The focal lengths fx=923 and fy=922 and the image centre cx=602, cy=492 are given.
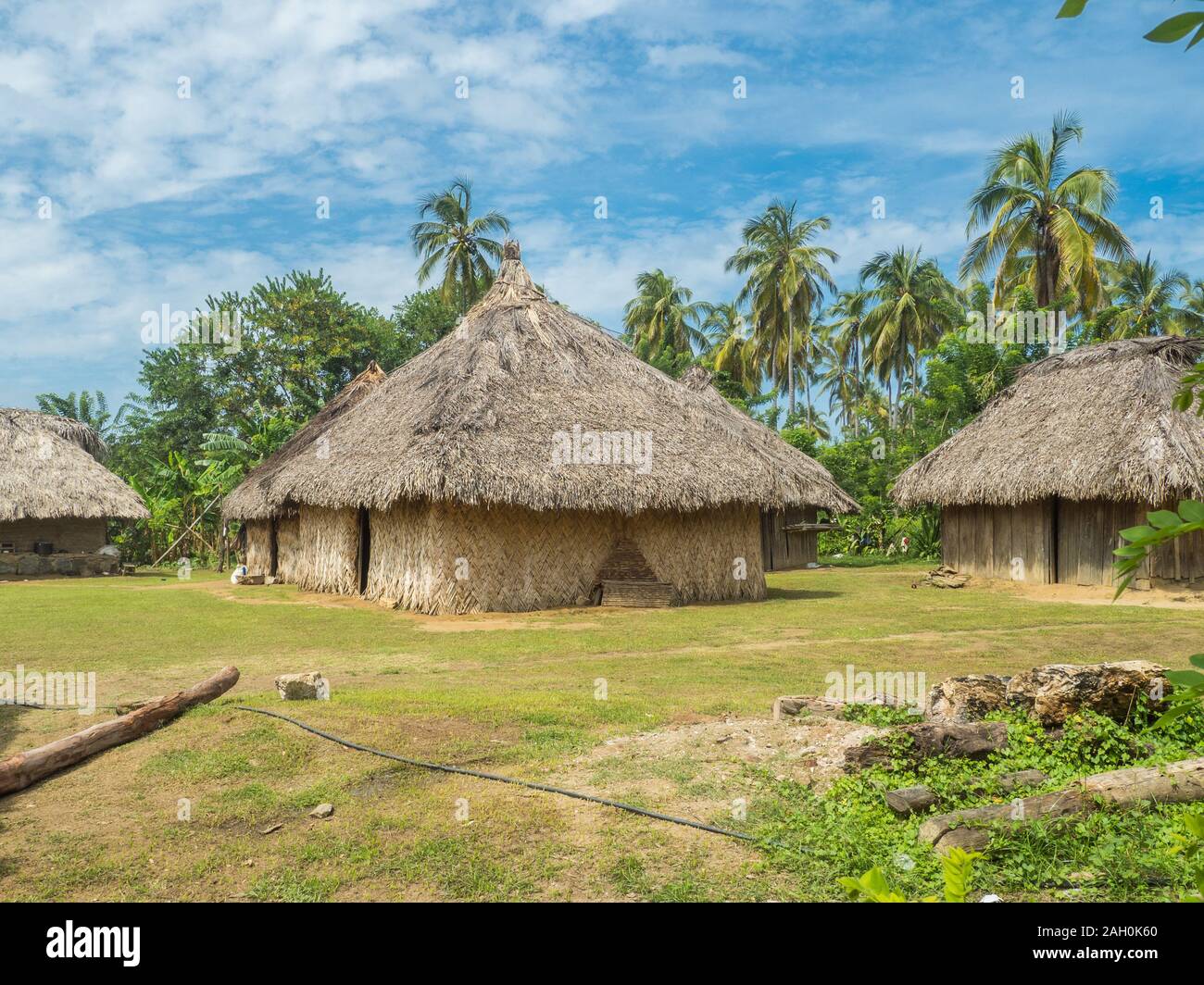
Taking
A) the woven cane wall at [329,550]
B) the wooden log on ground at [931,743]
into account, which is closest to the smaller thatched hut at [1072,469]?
the wooden log on ground at [931,743]

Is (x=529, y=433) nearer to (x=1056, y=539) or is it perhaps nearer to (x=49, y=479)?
(x=1056, y=539)

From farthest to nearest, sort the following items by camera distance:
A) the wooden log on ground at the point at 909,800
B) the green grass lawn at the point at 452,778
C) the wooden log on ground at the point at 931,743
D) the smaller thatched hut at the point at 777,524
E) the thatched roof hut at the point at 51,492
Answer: the smaller thatched hut at the point at 777,524 < the thatched roof hut at the point at 51,492 < the wooden log on ground at the point at 931,743 < the wooden log on ground at the point at 909,800 < the green grass lawn at the point at 452,778

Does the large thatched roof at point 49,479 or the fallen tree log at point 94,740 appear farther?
the large thatched roof at point 49,479

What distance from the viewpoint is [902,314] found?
38188 mm

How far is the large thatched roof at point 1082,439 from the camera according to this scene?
16.8 metres

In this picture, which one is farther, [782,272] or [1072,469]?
[782,272]

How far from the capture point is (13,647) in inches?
440

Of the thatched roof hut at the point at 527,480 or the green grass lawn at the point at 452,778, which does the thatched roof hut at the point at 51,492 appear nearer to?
the thatched roof hut at the point at 527,480

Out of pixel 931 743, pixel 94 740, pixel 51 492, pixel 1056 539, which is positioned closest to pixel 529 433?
pixel 94 740

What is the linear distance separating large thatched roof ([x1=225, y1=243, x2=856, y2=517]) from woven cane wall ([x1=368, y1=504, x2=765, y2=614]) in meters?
0.74

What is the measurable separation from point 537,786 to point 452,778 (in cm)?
57

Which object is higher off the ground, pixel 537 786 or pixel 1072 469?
pixel 1072 469

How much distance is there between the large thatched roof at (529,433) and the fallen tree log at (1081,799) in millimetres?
10749
